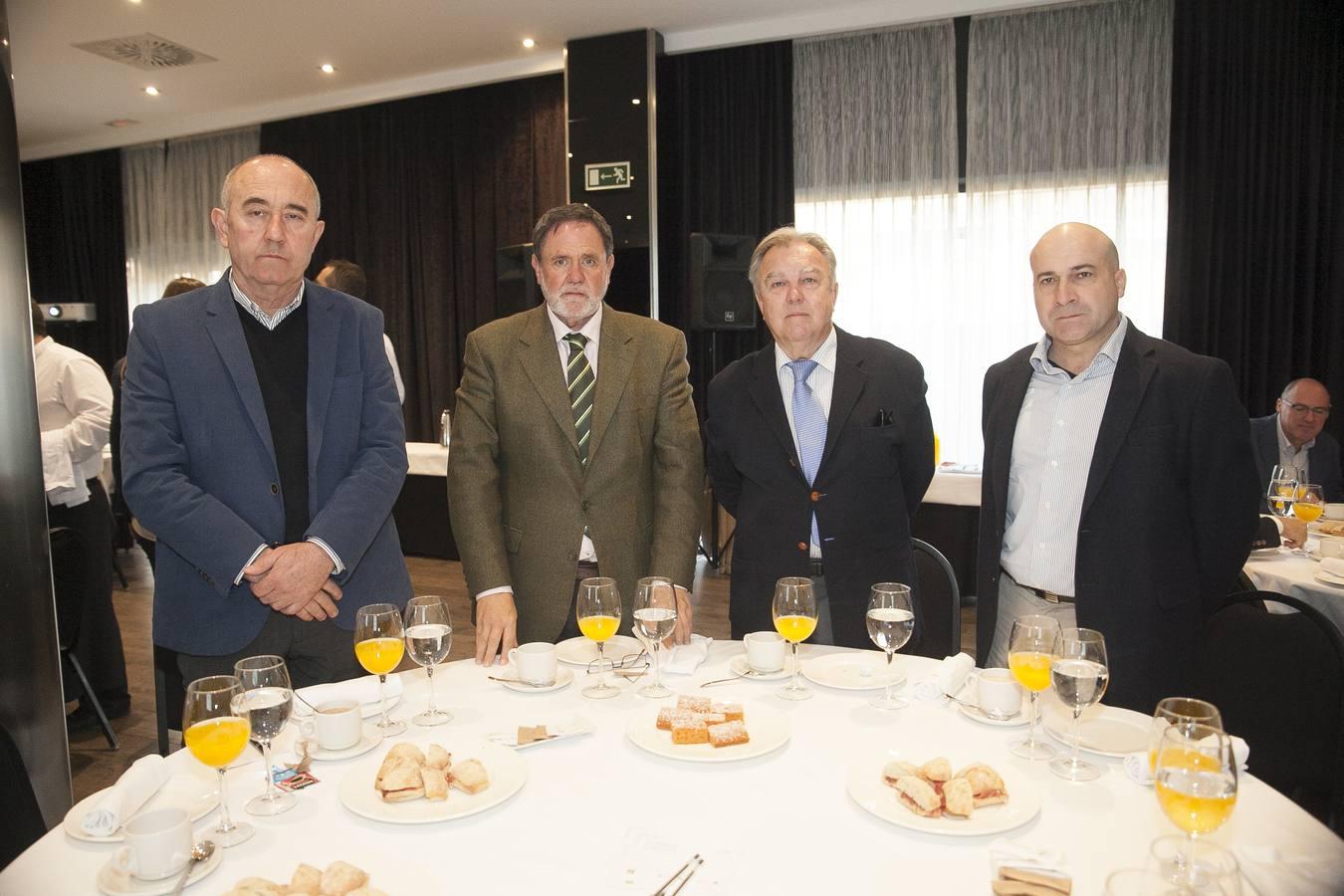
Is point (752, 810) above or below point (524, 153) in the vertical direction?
below

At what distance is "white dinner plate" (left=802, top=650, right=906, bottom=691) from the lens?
1.66 m

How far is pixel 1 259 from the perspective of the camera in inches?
84.1

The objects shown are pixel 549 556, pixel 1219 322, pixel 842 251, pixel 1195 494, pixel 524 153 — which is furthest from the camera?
pixel 524 153

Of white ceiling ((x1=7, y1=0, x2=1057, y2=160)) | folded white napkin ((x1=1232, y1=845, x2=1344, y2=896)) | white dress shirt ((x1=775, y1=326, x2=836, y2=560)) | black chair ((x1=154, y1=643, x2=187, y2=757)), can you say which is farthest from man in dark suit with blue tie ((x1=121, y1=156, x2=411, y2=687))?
white ceiling ((x1=7, y1=0, x2=1057, y2=160))

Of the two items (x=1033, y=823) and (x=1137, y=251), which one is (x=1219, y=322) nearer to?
(x=1137, y=251)

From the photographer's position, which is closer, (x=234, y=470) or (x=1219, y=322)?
(x=234, y=470)

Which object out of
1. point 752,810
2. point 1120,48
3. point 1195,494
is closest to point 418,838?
point 752,810

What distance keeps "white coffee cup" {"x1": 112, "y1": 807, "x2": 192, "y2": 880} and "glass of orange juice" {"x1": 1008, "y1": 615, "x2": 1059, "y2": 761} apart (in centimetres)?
118

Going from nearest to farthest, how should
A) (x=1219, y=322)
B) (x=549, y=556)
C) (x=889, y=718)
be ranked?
(x=889, y=718) → (x=549, y=556) → (x=1219, y=322)

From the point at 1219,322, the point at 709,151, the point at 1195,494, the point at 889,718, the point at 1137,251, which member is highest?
the point at 709,151

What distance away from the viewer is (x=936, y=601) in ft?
8.21

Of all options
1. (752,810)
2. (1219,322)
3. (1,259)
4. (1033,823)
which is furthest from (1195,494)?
(1219,322)

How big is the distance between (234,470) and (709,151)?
580 cm

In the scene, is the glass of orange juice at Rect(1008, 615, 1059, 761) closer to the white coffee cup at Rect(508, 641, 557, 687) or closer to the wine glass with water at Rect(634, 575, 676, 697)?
the wine glass with water at Rect(634, 575, 676, 697)
